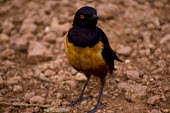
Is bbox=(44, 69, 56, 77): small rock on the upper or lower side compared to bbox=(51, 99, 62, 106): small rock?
upper

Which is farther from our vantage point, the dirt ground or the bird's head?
the dirt ground

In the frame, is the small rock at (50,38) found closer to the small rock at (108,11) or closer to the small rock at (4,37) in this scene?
the small rock at (4,37)

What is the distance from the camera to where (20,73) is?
267 inches

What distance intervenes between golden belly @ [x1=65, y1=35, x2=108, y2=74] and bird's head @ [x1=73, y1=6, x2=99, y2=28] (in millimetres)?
322

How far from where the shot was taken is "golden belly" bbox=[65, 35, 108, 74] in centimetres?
536

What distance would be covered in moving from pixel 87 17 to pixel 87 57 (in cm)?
59

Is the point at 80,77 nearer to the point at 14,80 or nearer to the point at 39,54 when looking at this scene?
the point at 39,54

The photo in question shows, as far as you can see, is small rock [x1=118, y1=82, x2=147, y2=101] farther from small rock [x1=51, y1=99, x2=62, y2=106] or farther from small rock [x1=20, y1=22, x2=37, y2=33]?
small rock [x1=20, y1=22, x2=37, y2=33]

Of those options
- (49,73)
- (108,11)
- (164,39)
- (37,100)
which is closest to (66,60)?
(49,73)

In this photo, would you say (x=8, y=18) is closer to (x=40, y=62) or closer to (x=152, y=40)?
(x=40, y=62)

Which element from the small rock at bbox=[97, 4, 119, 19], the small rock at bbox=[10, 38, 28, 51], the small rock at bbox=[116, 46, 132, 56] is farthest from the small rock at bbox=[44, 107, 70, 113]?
the small rock at bbox=[97, 4, 119, 19]

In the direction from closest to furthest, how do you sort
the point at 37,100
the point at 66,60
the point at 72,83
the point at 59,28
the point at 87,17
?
the point at 87,17
the point at 37,100
the point at 72,83
the point at 66,60
the point at 59,28

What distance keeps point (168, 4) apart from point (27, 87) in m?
3.85

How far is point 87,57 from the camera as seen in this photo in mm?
5355
